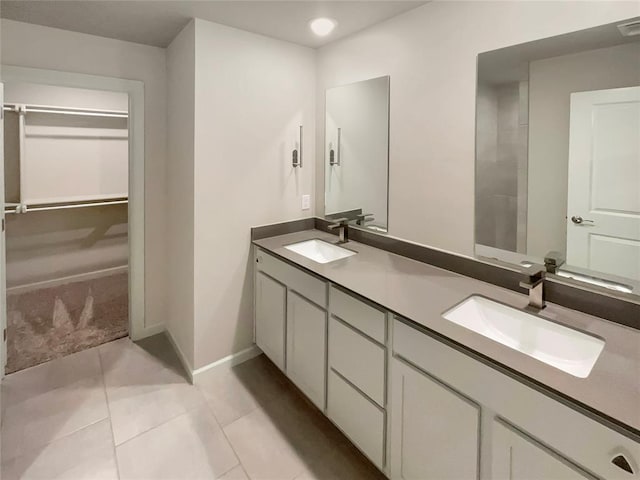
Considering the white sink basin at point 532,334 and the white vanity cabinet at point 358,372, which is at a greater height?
the white sink basin at point 532,334

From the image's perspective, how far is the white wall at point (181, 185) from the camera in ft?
7.16

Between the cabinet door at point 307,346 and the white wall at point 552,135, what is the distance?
1.09 meters

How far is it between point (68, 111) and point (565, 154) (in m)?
4.13

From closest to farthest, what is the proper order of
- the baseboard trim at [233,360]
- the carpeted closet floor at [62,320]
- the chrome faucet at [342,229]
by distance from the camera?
the baseboard trim at [233,360]
the chrome faucet at [342,229]
the carpeted closet floor at [62,320]

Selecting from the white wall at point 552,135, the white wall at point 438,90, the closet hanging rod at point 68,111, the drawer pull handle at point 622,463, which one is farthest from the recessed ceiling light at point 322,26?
the drawer pull handle at point 622,463

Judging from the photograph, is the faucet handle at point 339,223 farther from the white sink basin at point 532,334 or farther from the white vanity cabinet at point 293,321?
the white sink basin at point 532,334

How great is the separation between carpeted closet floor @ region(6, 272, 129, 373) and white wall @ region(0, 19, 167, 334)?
1.72 ft

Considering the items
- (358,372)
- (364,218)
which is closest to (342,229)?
(364,218)

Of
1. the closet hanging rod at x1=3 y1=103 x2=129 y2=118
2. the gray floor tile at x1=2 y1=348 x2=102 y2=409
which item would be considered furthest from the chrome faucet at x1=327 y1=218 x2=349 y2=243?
the closet hanging rod at x1=3 y1=103 x2=129 y2=118

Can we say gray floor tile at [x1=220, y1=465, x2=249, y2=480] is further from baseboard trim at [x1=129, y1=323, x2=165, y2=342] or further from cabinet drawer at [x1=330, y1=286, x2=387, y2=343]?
baseboard trim at [x1=129, y1=323, x2=165, y2=342]

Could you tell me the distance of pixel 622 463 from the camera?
0.81 meters

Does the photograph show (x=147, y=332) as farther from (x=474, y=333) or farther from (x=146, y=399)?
(x=474, y=333)

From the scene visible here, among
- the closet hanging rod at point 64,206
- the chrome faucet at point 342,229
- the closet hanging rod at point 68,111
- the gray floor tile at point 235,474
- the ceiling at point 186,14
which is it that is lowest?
the gray floor tile at point 235,474

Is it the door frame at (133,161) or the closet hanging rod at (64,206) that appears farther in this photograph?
the closet hanging rod at (64,206)
